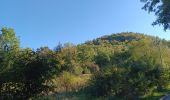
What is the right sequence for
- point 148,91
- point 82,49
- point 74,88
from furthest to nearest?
point 82,49 → point 74,88 → point 148,91

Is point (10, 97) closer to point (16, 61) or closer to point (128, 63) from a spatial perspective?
point (16, 61)

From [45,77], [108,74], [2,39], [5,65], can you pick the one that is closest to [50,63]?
[45,77]

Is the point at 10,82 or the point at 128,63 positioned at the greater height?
the point at 128,63

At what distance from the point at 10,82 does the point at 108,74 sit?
14.5m

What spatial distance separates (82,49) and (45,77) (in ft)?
288

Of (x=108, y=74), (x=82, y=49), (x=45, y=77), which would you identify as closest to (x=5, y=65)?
(x=45, y=77)

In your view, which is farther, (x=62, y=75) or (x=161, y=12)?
(x=62, y=75)

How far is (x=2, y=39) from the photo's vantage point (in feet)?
74.4

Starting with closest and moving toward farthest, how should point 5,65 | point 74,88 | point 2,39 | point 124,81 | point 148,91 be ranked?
point 5,65, point 2,39, point 124,81, point 148,91, point 74,88

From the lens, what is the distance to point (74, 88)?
123ft

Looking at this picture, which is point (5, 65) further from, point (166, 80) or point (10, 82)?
point (166, 80)

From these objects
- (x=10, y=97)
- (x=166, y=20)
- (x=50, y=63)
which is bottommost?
(x=10, y=97)

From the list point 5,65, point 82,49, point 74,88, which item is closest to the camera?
point 5,65

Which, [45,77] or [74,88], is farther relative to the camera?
[74,88]
